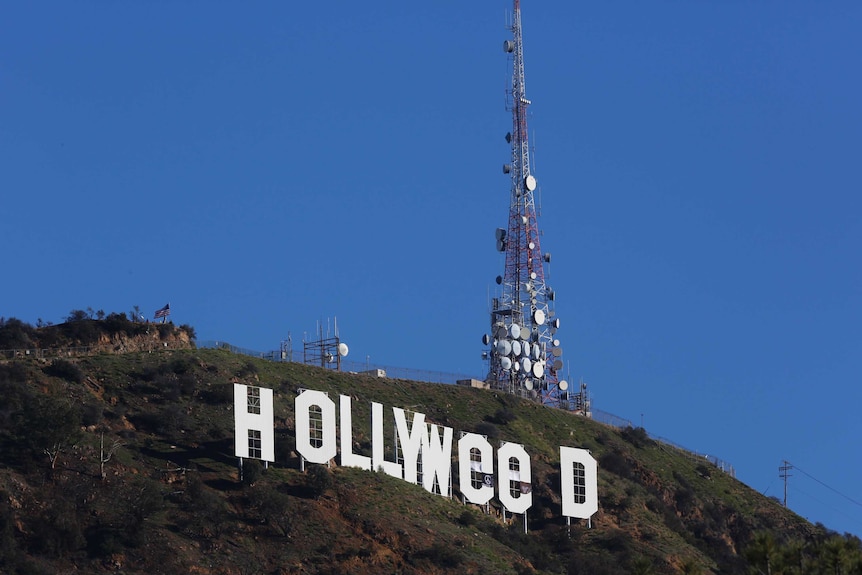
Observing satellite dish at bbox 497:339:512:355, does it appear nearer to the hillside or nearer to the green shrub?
the hillside

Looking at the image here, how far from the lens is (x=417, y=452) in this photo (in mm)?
106938

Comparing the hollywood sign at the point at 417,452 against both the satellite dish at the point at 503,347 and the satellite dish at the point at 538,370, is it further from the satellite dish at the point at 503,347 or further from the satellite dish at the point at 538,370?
the satellite dish at the point at 538,370

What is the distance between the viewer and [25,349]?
10975 centimetres

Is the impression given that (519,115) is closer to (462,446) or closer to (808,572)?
(462,446)

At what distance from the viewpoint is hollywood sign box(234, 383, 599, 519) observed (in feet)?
324

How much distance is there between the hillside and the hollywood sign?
113 cm

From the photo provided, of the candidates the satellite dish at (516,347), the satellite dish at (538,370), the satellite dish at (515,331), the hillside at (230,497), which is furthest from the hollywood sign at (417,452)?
the satellite dish at (538,370)

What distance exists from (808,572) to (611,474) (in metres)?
64.4

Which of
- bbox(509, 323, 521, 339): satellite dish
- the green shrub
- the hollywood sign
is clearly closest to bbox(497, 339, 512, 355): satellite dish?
bbox(509, 323, 521, 339): satellite dish

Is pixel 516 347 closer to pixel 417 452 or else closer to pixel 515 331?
pixel 515 331

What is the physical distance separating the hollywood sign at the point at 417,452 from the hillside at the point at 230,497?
1.13 meters

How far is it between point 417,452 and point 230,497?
46.1ft

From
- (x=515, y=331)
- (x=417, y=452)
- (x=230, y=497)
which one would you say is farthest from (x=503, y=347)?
(x=230, y=497)

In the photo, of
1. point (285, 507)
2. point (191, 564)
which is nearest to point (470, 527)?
point (285, 507)
